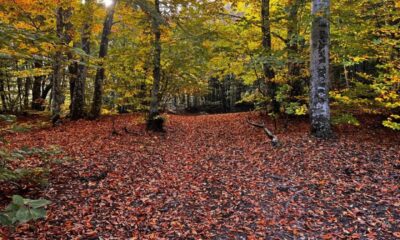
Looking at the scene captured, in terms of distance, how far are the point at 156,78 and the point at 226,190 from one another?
646 centimetres

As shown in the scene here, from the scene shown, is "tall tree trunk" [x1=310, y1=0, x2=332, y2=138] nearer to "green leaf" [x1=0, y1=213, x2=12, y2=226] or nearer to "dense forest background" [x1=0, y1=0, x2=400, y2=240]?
"dense forest background" [x1=0, y1=0, x2=400, y2=240]

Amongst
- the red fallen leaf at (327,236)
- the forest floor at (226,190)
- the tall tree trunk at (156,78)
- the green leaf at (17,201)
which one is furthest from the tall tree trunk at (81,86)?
the green leaf at (17,201)

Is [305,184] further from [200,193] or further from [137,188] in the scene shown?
[137,188]

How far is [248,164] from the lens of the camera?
764 centimetres

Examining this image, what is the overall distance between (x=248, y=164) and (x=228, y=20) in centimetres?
814

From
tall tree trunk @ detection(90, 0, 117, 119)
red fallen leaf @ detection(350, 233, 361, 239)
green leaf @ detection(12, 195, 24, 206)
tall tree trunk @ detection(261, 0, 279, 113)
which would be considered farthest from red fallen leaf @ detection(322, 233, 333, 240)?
tall tree trunk @ detection(90, 0, 117, 119)

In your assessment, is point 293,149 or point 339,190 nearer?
point 339,190

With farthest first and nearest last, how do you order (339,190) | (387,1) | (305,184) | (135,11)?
(135,11) → (387,1) → (305,184) → (339,190)

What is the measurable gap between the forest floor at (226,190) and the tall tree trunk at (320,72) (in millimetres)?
600

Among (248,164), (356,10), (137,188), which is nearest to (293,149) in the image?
(248,164)

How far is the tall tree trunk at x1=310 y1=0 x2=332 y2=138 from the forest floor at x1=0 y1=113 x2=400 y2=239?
0.60 metres

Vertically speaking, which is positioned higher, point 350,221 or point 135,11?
point 135,11

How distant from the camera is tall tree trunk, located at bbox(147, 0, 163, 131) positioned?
10.5m

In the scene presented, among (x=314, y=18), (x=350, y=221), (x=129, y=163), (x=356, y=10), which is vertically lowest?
(x=350, y=221)
